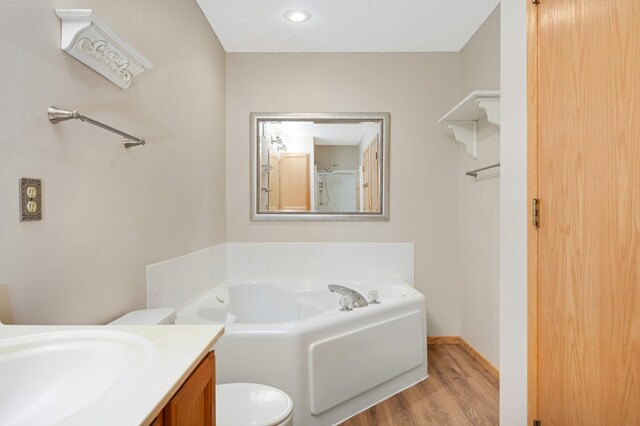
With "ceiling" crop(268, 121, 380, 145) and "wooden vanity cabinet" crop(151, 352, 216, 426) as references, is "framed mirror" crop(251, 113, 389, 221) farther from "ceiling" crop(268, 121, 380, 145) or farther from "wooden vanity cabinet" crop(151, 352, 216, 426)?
"wooden vanity cabinet" crop(151, 352, 216, 426)

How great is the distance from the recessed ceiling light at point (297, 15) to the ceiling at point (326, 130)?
78 centimetres

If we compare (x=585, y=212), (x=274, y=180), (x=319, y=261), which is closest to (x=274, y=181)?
(x=274, y=180)

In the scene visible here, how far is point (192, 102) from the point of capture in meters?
2.24

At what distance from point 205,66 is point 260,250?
147 centimetres

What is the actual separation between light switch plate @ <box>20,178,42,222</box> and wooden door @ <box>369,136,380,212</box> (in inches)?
92.9

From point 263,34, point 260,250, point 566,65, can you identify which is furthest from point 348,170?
point 566,65

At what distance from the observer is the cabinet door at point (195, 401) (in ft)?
2.07

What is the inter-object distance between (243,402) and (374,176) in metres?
2.09

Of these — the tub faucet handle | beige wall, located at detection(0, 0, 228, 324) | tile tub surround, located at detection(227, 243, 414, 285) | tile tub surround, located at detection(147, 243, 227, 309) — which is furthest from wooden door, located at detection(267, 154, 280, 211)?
the tub faucet handle

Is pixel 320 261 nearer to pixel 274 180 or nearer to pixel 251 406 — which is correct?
pixel 274 180

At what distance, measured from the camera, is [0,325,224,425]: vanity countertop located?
→ 593 mm

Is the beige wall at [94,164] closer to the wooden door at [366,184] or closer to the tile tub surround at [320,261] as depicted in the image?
the tile tub surround at [320,261]

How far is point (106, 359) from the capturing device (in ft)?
2.42

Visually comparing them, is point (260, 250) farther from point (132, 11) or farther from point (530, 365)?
point (530, 365)
